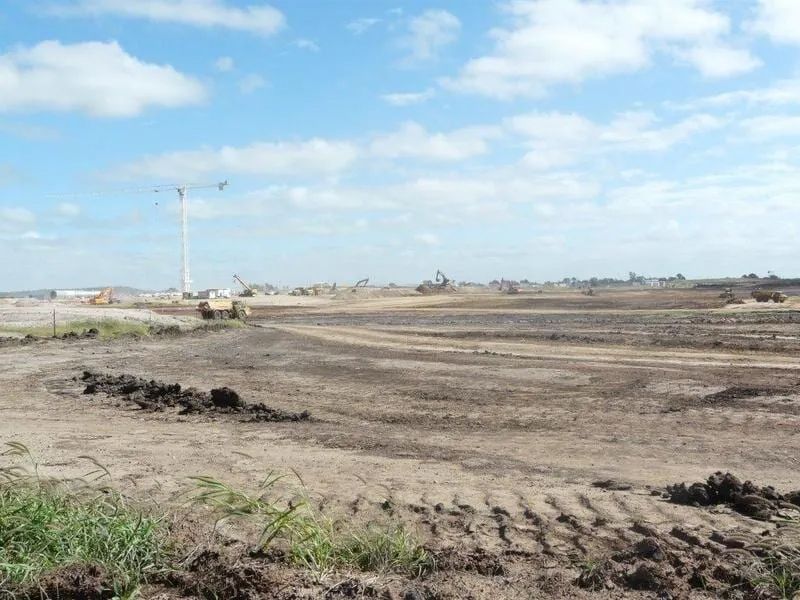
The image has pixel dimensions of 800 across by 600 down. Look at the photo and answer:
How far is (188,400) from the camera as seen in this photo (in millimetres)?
13570

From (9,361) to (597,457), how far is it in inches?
705

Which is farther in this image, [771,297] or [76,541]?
[771,297]

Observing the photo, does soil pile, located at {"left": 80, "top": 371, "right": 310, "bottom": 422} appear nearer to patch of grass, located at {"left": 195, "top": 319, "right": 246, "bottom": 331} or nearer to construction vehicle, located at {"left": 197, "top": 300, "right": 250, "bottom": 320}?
patch of grass, located at {"left": 195, "top": 319, "right": 246, "bottom": 331}

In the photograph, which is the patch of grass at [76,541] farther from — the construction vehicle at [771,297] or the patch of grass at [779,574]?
the construction vehicle at [771,297]

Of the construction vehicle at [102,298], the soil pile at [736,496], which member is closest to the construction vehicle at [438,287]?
the construction vehicle at [102,298]

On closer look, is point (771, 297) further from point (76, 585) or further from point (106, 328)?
point (76, 585)

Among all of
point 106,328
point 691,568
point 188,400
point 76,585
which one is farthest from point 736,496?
point 106,328

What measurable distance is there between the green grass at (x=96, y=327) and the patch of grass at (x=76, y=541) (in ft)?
89.4

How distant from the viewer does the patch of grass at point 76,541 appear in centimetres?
464

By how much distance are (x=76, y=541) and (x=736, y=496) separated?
5364 mm

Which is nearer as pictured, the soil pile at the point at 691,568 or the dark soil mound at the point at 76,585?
the dark soil mound at the point at 76,585

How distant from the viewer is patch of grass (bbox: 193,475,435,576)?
5082 millimetres

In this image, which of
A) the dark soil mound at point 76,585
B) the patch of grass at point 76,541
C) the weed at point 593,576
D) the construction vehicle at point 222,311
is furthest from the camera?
the construction vehicle at point 222,311

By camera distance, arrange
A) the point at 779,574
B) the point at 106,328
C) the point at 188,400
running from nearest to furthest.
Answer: the point at 779,574, the point at 188,400, the point at 106,328
